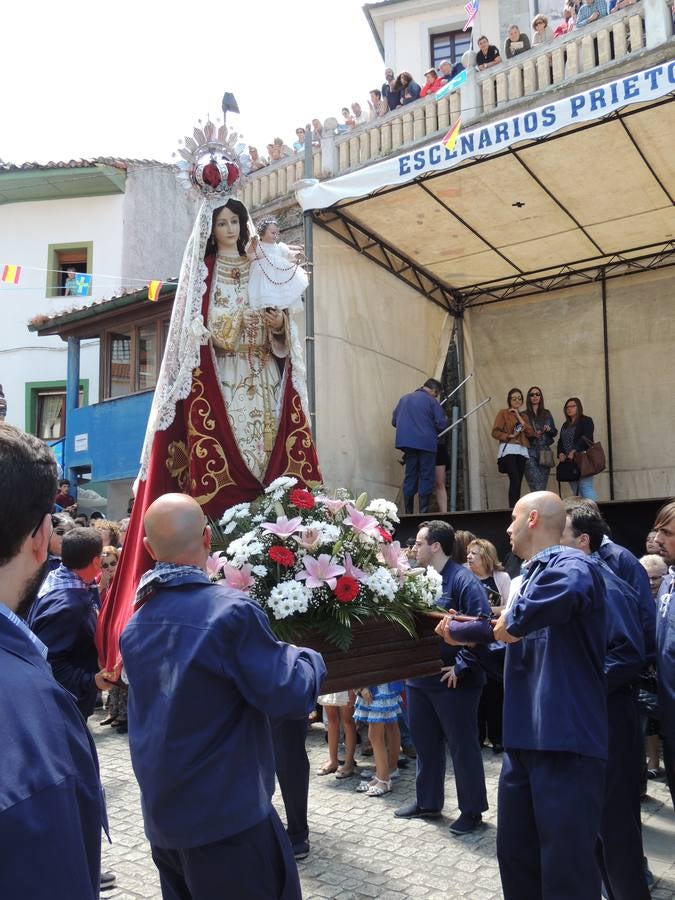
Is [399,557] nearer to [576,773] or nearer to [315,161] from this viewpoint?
[576,773]

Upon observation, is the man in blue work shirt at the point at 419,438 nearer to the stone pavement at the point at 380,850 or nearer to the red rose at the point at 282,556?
the stone pavement at the point at 380,850

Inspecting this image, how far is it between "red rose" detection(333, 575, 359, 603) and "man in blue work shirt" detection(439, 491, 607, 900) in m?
0.38

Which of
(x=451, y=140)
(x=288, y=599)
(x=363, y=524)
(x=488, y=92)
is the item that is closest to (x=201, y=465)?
(x=363, y=524)

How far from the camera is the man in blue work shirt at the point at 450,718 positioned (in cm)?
464

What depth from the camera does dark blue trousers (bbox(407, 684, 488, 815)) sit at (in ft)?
15.2

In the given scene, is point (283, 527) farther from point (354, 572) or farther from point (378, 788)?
point (378, 788)

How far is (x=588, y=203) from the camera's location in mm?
10219

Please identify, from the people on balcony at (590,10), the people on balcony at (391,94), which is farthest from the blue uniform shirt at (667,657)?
the people on balcony at (391,94)

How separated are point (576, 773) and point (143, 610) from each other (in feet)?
5.39

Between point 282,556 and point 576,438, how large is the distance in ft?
30.2

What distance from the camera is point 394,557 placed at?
3.50 metres

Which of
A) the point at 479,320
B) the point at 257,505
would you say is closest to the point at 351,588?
the point at 257,505

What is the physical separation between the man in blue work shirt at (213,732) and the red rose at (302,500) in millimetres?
1136

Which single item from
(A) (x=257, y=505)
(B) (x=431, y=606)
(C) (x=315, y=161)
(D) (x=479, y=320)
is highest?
(C) (x=315, y=161)
